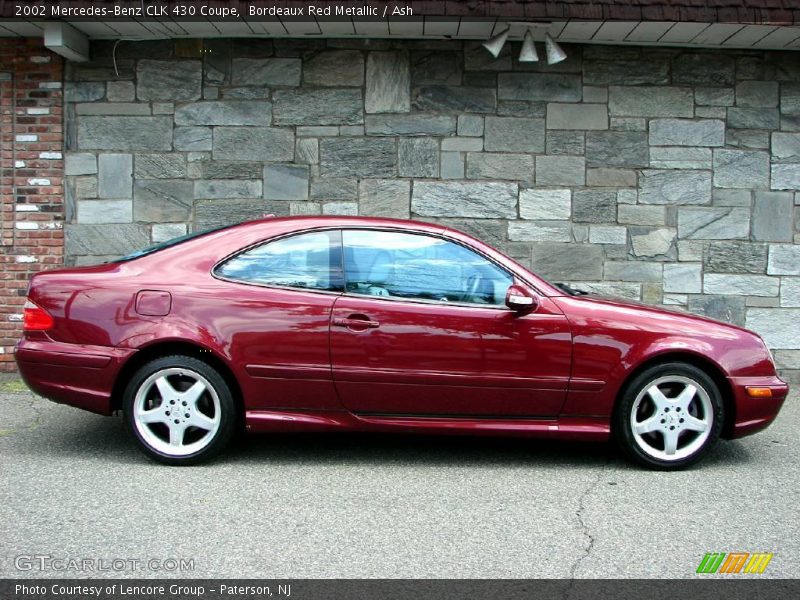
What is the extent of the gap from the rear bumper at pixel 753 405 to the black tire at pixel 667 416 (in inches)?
4.6

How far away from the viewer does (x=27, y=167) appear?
7.91 meters

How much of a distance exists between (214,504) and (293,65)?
488 cm

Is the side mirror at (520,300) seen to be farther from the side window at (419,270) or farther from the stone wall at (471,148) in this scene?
the stone wall at (471,148)

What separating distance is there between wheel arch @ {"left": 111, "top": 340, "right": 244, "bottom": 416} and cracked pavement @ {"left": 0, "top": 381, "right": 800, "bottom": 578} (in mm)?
439

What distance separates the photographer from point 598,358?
4930 mm

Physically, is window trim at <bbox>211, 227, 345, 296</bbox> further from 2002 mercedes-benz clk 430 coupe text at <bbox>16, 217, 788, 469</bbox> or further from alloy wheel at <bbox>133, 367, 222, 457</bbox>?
alloy wheel at <bbox>133, 367, 222, 457</bbox>

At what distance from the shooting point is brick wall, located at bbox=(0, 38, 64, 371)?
7.90 m

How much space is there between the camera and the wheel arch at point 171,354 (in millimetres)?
4906

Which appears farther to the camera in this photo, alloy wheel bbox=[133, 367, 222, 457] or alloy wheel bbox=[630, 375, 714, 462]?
alloy wheel bbox=[630, 375, 714, 462]

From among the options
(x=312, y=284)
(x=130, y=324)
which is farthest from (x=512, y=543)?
(x=130, y=324)

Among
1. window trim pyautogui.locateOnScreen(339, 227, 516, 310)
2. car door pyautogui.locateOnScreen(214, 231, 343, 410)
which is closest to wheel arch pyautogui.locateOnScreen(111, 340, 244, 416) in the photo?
car door pyautogui.locateOnScreen(214, 231, 343, 410)

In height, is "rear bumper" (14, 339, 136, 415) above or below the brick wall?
below

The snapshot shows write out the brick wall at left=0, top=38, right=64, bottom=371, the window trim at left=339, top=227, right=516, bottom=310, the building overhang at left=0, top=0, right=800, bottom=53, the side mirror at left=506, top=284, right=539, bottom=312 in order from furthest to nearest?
the brick wall at left=0, top=38, right=64, bottom=371 → the building overhang at left=0, top=0, right=800, bottom=53 → the window trim at left=339, top=227, right=516, bottom=310 → the side mirror at left=506, top=284, right=539, bottom=312

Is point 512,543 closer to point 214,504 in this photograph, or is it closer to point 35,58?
point 214,504
